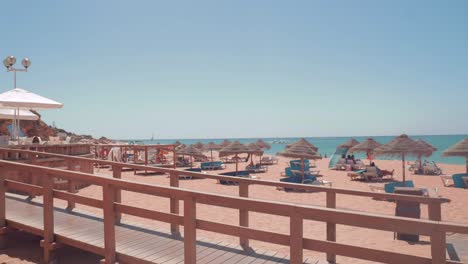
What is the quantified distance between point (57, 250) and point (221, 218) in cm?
376

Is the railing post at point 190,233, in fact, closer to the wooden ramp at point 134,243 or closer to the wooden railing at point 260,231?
the wooden railing at point 260,231

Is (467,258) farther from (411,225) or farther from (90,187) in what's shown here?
(90,187)

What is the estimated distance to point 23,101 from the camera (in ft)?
30.8

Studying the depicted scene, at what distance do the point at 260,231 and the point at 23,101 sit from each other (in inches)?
352

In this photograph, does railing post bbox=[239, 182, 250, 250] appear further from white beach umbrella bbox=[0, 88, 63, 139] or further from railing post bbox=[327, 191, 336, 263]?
white beach umbrella bbox=[0, 88, 63, 139]

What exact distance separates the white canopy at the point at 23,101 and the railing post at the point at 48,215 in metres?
6.32

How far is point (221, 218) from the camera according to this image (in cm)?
745

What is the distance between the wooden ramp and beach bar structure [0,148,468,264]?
10 millimetres

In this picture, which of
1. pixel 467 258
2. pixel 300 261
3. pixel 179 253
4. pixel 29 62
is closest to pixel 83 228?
pixel 179 253

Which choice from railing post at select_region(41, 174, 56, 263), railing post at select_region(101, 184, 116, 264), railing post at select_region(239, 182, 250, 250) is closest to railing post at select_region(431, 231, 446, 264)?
railing post at select_region(239, 182, 250, 250)

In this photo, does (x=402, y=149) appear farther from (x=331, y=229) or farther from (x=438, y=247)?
(x=438, y=247)

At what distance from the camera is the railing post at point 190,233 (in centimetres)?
297

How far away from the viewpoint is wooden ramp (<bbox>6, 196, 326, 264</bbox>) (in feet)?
11.7

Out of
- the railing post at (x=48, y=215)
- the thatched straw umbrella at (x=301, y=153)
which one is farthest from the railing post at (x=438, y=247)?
the thatched straw umbrella at (x=301, y=153)
